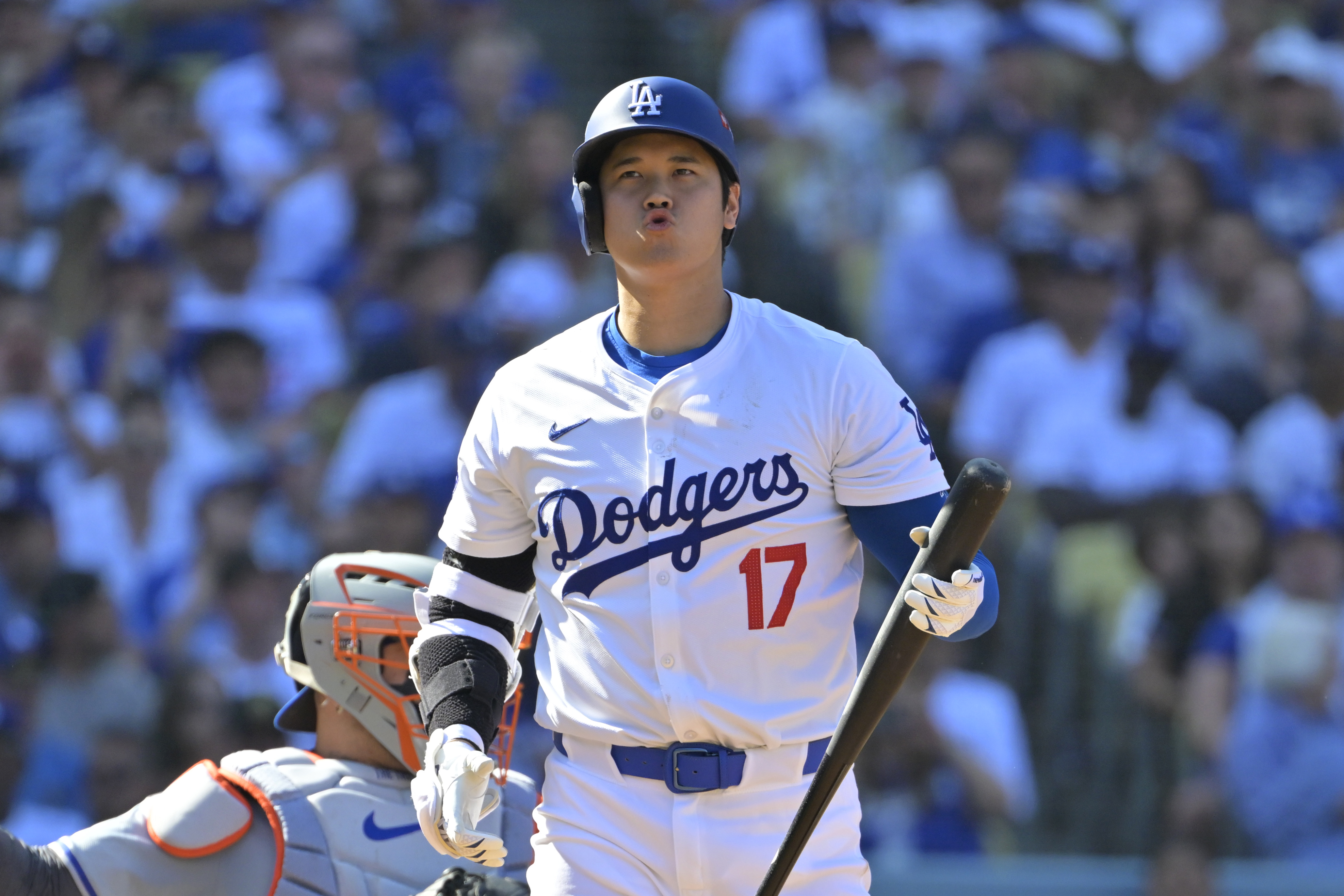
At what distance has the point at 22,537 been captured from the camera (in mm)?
7035

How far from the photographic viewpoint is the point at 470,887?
2.84 meters

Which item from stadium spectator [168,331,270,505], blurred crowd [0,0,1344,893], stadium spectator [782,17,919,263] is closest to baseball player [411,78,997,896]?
blurred crowd [0,0,1344,893]

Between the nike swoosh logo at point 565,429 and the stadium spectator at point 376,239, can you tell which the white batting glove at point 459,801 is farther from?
the stadium spectator at point 376,239

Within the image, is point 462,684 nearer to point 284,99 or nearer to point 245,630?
point 245,630

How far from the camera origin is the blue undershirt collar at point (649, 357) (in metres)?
2.78

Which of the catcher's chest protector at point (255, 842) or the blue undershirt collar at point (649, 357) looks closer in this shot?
the blue undershirt collar at point (649, 357)

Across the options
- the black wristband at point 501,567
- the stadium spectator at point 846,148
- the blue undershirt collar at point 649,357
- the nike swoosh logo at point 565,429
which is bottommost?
the black wristband at point 501,567

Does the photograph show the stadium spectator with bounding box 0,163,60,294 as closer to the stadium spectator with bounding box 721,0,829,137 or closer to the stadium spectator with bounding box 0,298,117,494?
the stadium spectator with bounding box 0,298,117,494

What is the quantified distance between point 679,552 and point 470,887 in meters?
0.73

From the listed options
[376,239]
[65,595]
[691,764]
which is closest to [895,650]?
[691,764]

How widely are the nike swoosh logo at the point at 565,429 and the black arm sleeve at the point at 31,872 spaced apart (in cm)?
125

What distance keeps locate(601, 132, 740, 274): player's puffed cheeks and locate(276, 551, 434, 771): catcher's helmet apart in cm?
97

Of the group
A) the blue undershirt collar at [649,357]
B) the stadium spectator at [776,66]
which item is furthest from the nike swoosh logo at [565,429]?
the stadium spectator at [776,66]

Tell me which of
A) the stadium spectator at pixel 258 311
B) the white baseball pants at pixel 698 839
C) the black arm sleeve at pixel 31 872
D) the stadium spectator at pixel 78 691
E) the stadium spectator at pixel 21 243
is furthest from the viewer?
the stadium spectator at pixel 21 243
